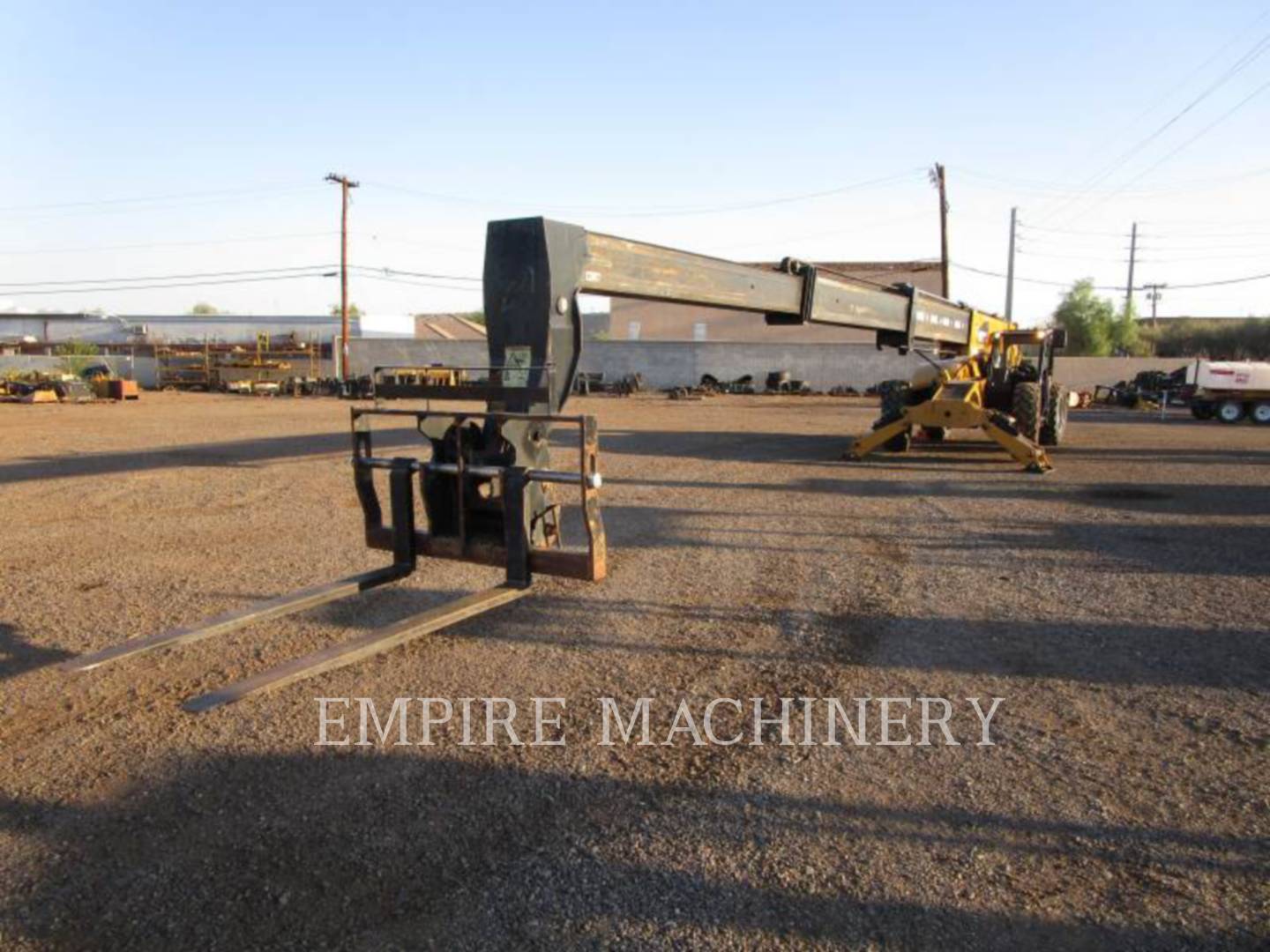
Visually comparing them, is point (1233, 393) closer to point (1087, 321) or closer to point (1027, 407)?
point (1027, 407)

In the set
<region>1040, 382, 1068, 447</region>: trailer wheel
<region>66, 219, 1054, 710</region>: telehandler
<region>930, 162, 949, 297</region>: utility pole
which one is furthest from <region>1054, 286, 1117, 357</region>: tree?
<region>66, 219, 1054, 710</region>: telehandler

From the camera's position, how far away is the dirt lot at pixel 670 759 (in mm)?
2842

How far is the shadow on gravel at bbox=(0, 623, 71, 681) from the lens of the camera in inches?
194

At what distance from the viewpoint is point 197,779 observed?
3680mm

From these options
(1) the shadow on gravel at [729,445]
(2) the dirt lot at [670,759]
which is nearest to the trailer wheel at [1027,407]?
(1) the shadow on gravel at [729,445]

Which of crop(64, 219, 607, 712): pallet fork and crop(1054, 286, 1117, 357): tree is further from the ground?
crop(1054, 286, 1117, 357): tree

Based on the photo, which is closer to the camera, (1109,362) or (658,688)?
(658,688)

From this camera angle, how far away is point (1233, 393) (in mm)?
26594

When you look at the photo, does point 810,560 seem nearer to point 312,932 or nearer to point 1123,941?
point 1123,941

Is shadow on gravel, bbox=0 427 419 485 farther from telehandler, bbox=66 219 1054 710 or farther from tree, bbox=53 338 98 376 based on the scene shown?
tree, bbox=53 338 98 376

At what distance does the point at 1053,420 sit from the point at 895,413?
4.16 metres

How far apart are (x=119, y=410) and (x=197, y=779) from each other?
29.9 metres

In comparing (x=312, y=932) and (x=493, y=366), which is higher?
(x=493, y=366)

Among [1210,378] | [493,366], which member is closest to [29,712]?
[493,366]
